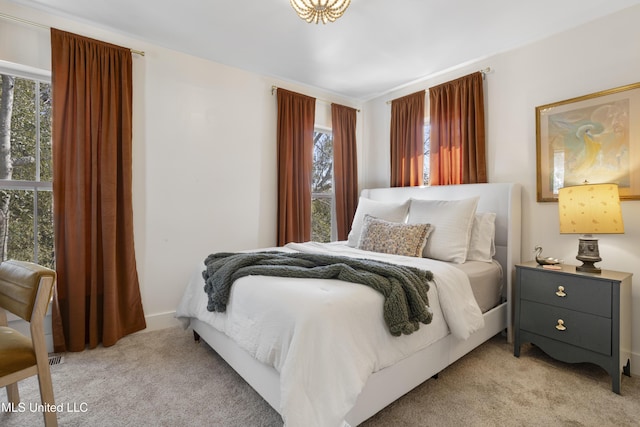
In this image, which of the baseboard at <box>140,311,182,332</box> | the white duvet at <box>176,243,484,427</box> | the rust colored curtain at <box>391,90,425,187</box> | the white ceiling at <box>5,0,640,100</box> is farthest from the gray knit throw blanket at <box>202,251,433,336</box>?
the rust colored curtain at <box>391,90,425,187</box>

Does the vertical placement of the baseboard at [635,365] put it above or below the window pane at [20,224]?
below

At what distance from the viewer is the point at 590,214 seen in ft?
6.53

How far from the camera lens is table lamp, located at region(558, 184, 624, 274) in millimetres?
1922

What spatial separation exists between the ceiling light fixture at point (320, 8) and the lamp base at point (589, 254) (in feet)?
7.36

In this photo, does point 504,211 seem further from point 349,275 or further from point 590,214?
point 349,275

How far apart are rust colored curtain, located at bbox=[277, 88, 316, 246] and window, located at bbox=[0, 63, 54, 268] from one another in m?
1.97

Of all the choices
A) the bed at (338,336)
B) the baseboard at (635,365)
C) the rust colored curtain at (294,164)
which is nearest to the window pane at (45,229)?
the bed at (338,336)

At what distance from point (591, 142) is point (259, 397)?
2859mm

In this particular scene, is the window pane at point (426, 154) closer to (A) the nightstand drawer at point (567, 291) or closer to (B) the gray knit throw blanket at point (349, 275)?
(A) the nightstand drawer at point (567, 291)

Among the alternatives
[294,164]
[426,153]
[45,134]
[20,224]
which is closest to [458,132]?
[426,153]

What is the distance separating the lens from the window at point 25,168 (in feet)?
7.63

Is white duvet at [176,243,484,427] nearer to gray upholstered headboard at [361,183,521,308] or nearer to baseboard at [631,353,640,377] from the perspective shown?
gray upholstered headboard at [361,183,521,308]

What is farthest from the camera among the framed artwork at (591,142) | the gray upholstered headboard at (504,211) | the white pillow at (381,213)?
the white pillow at (381,213)

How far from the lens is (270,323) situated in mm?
1476
